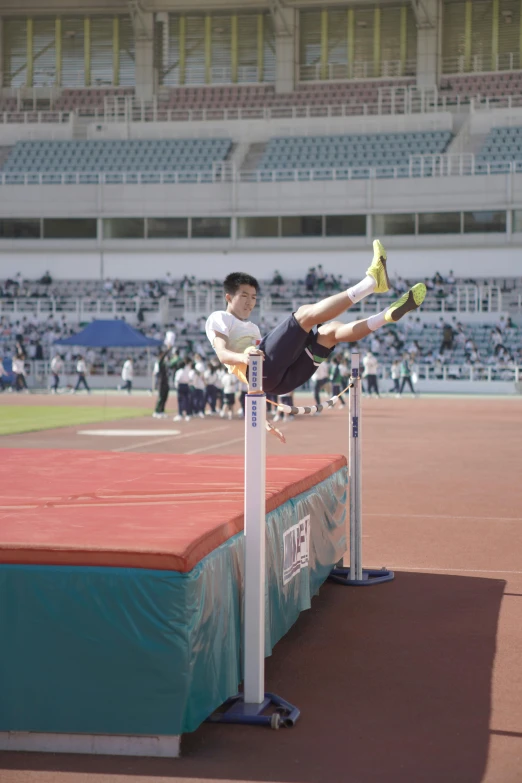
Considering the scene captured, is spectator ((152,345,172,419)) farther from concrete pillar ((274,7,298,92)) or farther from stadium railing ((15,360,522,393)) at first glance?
concrete pillar ((274,7,298,92))

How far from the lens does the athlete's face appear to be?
23.7 feet

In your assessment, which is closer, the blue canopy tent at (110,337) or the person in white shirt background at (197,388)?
the person in white shirt background at (197,388)

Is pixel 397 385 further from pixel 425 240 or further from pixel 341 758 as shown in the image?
pixel 341 758

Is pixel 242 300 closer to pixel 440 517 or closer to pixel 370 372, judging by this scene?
pixel 440 517

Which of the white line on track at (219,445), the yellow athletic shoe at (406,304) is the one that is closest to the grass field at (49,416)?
the white line on track at (219,445)

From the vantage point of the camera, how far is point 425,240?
46.6 meters

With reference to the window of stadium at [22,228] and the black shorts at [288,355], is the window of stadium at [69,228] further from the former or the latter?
the black shorts at [288,355]

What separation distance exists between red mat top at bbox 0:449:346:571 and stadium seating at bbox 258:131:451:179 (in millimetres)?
41208

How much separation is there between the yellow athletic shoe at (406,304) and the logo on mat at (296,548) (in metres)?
1.34

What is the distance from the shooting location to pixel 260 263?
159 ft

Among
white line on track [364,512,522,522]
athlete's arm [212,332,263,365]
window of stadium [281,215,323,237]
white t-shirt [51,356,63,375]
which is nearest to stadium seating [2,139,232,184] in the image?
window of stadium [281,215,323,237]

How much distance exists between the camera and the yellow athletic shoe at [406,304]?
632 centimetres

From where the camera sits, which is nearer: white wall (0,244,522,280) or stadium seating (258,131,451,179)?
white wall (0,244,522,280)

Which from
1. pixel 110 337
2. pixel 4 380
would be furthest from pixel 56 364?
pixel 110 337
